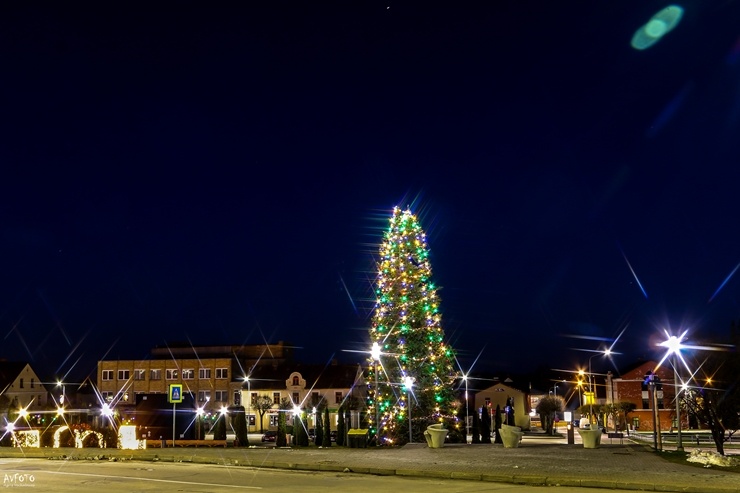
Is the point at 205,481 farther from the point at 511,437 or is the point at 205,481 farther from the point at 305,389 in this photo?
the point at 305,389

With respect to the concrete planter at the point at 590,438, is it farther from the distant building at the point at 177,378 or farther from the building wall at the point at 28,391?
the building wall at the point at 28,391

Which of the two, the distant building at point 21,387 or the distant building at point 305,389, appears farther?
the distant building at point 21,387

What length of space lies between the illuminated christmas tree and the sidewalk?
258cm

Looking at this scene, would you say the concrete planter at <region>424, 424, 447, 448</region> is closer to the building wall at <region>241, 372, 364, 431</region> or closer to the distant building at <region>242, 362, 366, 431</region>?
the distant building at <region>242, 362, 366, 431</region>

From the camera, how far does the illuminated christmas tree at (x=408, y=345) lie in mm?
34625

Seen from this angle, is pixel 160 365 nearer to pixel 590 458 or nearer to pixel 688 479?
pixel 590 458

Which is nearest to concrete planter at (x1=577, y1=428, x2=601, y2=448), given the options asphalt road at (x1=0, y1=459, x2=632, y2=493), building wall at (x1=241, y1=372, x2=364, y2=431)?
asphalt road at (x1=0, y1=459, x2=632, y2=493)

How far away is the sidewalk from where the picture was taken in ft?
60.2

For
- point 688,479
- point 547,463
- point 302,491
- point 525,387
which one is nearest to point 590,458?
point 547,463

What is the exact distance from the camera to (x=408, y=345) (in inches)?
1371

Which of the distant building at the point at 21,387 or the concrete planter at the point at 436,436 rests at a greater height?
the distant building at the point at 21,387

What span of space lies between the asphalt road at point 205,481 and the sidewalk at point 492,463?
0.94m

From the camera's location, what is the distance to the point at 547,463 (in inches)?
893

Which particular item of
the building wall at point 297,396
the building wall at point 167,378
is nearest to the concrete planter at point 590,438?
the building wall at point 297,396
